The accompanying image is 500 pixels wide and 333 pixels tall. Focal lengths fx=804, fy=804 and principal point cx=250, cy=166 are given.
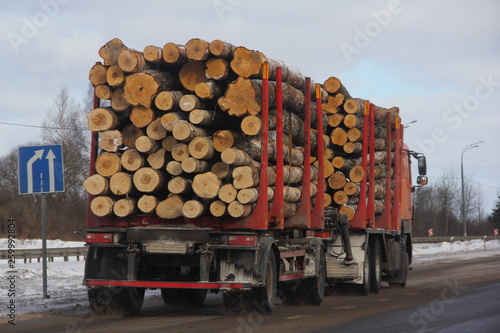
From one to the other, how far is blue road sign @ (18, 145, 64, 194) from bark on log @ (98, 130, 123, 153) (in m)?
3.10

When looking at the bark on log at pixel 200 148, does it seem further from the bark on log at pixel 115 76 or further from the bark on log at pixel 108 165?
the bark on log at pixel 115 76

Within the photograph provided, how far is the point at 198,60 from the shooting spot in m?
11.1

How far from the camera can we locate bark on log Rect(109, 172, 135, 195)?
11.0m

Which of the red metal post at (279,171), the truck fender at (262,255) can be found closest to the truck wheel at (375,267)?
the red metal post at (279,171)

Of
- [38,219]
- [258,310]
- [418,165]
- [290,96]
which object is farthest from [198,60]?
[38,219]

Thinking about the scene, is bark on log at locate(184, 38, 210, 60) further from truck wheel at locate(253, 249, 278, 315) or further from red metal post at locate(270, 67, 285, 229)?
truck wheel at locate(253, 249, 278, 315)

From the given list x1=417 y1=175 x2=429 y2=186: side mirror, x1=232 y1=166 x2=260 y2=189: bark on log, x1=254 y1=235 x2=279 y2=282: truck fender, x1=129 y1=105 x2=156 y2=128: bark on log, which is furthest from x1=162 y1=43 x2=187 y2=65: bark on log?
x1=417 y1=175 x2=429 y2=186: side mirror

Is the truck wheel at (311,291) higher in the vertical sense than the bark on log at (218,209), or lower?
lower

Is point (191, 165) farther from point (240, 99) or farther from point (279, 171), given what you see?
point (279, 171)

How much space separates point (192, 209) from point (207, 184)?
389 mm

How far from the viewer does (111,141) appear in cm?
1127

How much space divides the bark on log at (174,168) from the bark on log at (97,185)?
918mm

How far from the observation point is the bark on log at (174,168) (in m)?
10.9

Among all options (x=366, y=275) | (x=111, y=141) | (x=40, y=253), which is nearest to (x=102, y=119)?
(x=111, y=141)
